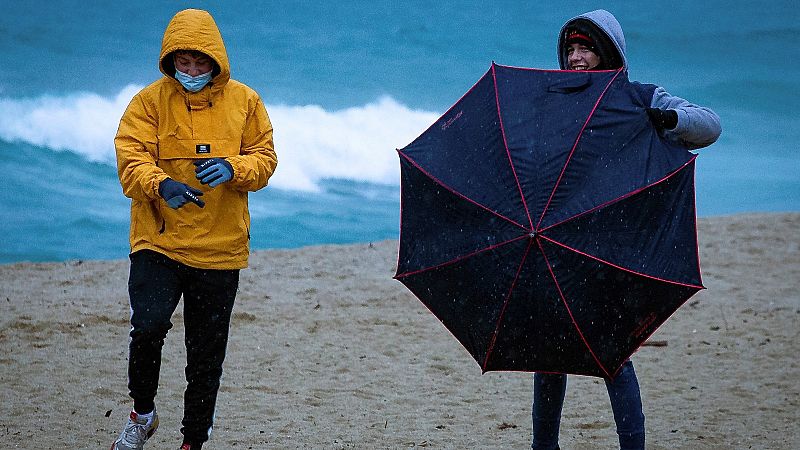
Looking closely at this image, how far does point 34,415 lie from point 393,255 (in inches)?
282

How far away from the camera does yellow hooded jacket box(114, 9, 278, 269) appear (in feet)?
14.7

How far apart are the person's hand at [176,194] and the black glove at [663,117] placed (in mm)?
1923

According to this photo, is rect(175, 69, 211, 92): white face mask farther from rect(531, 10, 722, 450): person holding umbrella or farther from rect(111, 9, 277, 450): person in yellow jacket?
rect(531, 10, 722, 450): person holding umbrella

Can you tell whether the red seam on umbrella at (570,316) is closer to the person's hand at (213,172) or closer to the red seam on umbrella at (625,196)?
the red seam on umbrella at (625,196)

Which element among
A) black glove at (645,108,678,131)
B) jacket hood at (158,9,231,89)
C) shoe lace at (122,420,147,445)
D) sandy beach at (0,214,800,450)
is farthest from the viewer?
sandy beach at (0,214,800,450)

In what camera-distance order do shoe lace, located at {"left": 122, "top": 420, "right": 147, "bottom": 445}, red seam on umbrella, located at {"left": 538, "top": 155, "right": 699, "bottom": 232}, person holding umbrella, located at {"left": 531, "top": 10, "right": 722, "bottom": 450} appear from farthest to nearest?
shoe lace, located at {"left": 122, "top": 420, "right": 147, "bottom": 445}, person holding umbrella, located at {"left": 531, "top": 10, "right": 722, "bottom": 450}, red seam on umbrella, located at {"left": 538, "top": 155, "right": 699, "bottom": 232}

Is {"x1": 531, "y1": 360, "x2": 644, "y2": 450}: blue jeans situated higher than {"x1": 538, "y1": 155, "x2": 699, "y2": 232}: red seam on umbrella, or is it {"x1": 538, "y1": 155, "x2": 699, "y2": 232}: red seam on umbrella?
{"x1": 538, "y1": 155, "x2": 699, "y2": 232}: red seam on umbrella

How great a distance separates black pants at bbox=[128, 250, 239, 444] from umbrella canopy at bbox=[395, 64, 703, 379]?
1.10m

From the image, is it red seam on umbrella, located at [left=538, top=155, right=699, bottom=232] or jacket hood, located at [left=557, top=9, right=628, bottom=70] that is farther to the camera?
jacket hood, located at [left=557, top=9, right=628, bottom=70]

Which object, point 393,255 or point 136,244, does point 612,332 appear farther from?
point 393,255

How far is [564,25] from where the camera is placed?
14.7ft

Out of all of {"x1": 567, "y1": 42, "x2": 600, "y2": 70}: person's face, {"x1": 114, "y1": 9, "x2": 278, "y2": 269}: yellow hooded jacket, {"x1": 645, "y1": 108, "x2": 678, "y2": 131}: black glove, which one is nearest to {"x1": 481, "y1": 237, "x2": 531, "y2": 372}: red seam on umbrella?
{"x1": 645, "y1": 108, "x2": 678, "y2": 131}: black glove

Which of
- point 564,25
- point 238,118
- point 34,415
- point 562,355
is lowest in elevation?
point 34,415

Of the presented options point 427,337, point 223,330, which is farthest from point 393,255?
point 223,330
